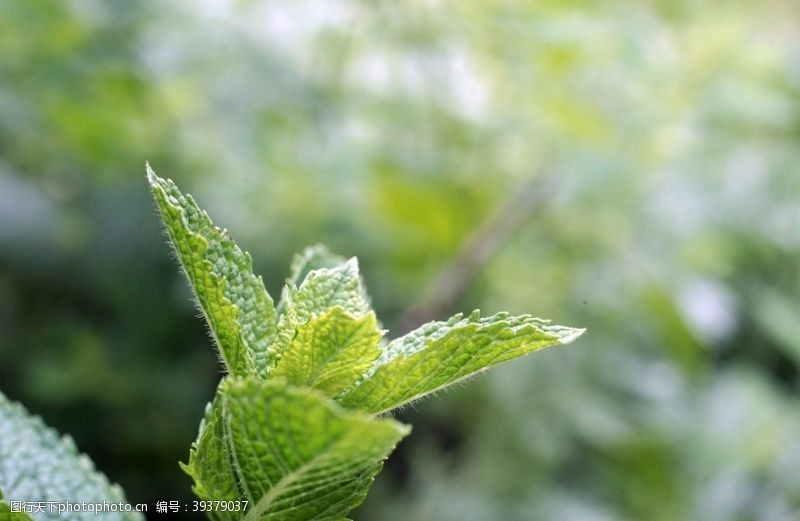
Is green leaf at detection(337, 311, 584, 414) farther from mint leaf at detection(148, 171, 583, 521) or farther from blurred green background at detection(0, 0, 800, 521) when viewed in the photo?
blurred green background at detection(0, 0, 800, 521)

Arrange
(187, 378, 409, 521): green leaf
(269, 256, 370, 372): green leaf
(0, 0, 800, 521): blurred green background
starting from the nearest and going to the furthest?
(187, 378, 409, 521): green leaf → (269, 256, 370, 372): green leaf → (0, 0, 800, 521): blurred green background

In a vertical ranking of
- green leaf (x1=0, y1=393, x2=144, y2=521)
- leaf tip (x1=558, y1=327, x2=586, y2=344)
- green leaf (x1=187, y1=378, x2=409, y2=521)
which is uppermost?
green leaf (x1=0, y1=393, x2=144, y2=521)

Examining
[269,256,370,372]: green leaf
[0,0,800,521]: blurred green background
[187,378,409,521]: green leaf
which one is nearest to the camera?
[187,378,409,521]: green leaf

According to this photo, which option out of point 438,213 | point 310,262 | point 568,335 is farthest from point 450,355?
point 438,213

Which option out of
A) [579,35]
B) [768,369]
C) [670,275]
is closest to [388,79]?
[579,35]

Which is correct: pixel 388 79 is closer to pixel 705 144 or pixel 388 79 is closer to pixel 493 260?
pixel 493 260

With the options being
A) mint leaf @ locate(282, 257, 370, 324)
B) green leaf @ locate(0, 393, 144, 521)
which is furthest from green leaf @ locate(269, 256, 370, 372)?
green leaf @ locate(0, 393, 144, 521)

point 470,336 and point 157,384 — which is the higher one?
point 157,384
